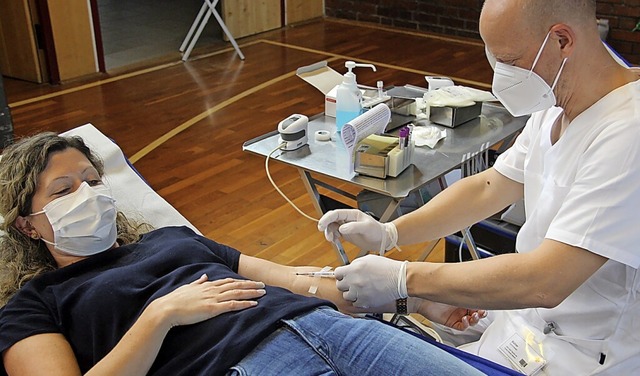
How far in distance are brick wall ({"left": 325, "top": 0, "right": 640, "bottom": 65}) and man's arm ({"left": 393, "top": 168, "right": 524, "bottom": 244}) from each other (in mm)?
4248

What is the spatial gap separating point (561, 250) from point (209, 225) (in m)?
2.08

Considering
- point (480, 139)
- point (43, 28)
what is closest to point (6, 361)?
point (480, 139)

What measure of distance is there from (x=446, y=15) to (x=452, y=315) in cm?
509

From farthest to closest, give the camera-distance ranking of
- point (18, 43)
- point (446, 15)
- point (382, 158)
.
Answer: point (446, 15)
point (18, 43)
point (382, 158)

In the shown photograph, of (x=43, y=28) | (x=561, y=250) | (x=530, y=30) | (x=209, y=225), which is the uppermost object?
(x=530, y=30)

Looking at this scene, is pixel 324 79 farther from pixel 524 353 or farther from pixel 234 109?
pixel 234 109

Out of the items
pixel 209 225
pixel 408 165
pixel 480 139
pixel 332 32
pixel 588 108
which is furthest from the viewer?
pixel 332 32

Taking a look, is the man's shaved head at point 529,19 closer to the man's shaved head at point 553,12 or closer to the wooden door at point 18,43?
the man's shaved head at point 553,12

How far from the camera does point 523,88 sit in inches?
55.8

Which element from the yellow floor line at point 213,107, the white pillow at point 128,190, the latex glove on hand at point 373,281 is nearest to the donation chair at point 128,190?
the white pillow at point 128,190

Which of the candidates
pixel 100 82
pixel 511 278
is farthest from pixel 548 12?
pixel 100 82

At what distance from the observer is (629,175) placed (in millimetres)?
1235

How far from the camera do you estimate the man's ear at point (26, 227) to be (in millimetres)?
1663

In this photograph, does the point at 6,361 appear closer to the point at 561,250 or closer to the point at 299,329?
the point at 299,329
